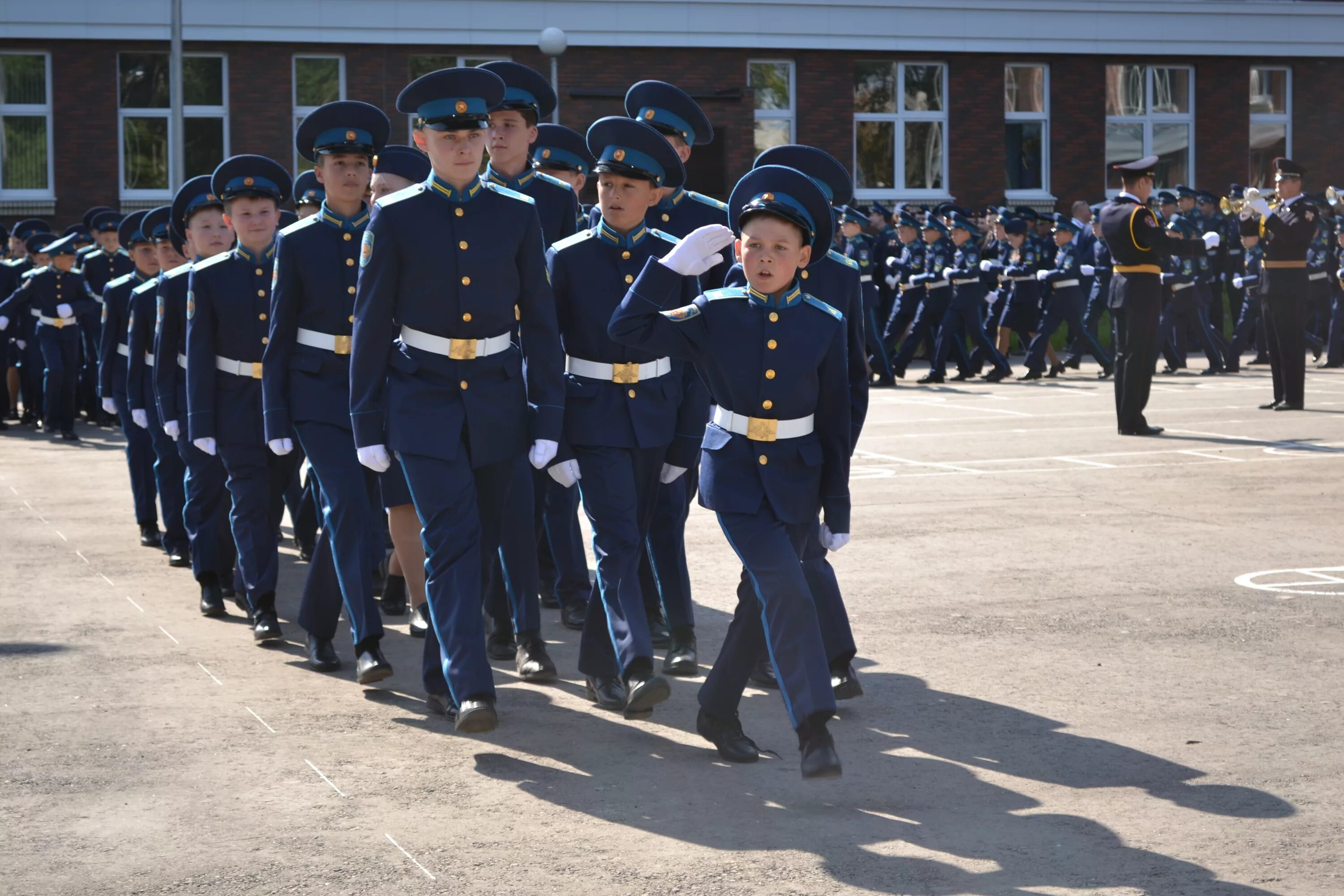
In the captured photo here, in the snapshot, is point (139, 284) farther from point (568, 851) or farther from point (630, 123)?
point (568, 851)

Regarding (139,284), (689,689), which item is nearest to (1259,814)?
(689,689)

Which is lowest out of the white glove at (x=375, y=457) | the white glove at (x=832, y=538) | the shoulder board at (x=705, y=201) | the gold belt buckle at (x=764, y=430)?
the white glove at (x=832, y=538)

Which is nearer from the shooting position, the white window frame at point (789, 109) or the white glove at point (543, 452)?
the white glove at point (543, 452)

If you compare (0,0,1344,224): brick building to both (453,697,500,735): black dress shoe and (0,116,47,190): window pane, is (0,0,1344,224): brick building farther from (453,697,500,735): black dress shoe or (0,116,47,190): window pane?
(453,697,500,735): black dress shoe

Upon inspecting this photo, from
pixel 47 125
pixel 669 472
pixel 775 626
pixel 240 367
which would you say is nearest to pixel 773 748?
pixel 775 626

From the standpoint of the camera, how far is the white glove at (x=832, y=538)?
5590 millimetres

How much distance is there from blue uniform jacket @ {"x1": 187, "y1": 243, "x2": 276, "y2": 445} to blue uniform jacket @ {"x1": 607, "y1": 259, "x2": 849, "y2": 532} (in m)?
2.84

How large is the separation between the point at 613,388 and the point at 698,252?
1178 millimetres

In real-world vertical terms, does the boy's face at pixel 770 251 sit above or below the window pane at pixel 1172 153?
below

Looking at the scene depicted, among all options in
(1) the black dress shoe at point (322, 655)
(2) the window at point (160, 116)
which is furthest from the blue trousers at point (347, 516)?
(2) the window at point (160, 116)

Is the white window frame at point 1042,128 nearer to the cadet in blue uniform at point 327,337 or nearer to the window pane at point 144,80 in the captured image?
the window pane at point 144,80

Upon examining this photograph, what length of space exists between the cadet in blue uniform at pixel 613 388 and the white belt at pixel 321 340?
0.95 m

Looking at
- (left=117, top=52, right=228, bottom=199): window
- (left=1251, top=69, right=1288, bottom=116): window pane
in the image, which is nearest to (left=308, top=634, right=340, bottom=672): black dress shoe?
(left=117, top=52, right=228, bottom=199): window

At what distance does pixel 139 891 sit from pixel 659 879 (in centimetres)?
126
